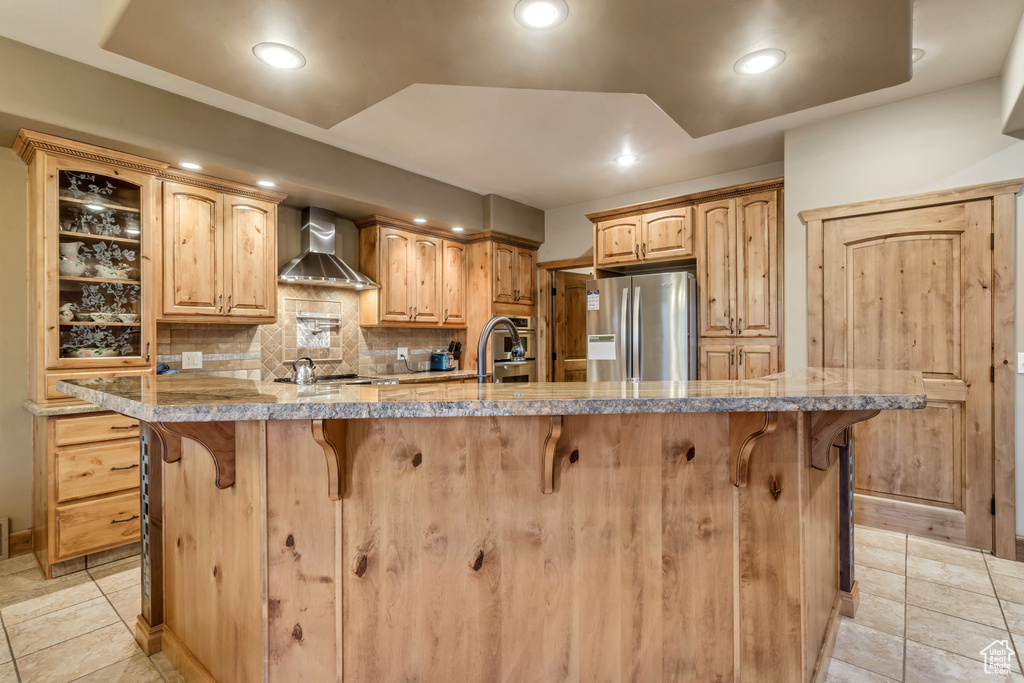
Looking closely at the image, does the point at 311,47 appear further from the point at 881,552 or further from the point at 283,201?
the point at 881,552

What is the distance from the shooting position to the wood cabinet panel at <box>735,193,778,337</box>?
12.5ft

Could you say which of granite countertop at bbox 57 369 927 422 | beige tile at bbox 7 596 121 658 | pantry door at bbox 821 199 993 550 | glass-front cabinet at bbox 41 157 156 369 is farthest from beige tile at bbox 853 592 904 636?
glass-front cabinet at bbox 41 157 156 369

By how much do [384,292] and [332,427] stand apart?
3.41 meters

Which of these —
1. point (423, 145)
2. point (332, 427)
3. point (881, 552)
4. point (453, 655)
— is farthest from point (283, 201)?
point (881, 552)

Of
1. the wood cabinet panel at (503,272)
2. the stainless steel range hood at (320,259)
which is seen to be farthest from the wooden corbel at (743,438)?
the wood cabinet panel at (503,272)

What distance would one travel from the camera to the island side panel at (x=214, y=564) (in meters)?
1.37

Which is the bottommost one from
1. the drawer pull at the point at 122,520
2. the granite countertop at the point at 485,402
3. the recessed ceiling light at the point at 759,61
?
the drawer pull at the point at 122,520

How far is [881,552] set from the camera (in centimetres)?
287

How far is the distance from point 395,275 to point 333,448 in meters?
3.52

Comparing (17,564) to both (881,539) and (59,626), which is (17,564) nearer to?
(59,626)

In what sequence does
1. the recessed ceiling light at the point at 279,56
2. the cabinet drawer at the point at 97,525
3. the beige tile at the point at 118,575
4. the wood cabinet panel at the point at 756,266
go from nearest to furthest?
the recessed ceiling light at the point at 279,56, the beige tile at the point at 118,575, the cabinet drawer at the point at 97,525, the wood cabinet panel at the point at 756,266

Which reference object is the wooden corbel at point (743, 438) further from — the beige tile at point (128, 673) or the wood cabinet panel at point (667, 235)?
the wood cabinet panel at point (667, 235)

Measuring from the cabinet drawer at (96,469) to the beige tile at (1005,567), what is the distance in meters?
4.79

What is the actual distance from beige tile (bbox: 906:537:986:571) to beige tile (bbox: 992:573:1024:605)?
11 cm
